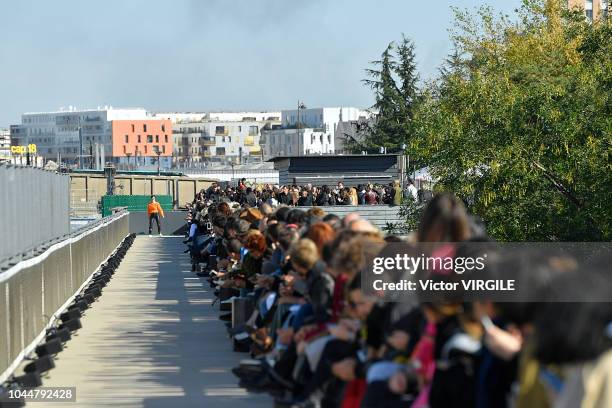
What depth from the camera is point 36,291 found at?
19.7m

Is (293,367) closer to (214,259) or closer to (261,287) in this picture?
(261,287)

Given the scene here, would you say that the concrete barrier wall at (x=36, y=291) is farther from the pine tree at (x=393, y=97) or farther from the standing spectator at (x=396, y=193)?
the pine tree at (x=393, y=97)

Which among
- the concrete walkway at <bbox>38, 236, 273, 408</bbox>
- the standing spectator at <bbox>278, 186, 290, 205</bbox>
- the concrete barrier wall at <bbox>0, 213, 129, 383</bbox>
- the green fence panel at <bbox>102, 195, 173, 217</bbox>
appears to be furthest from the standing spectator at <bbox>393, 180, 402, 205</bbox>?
the green fence panel at <bbox>102, 195, 173, 217</bbox>

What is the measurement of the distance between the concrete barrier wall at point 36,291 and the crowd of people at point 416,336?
2.58 meters

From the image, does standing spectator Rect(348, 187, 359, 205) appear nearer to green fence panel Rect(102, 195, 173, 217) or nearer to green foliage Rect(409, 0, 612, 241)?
green foliage Rect(409, 0, 612, 241)

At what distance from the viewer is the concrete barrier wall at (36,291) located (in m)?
16.2

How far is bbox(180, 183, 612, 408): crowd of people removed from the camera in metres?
6.38

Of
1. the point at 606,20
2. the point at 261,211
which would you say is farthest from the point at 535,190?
the point at 261,211

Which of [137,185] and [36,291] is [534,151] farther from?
[137,185]

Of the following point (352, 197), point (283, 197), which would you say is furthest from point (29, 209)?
point (352, 197)

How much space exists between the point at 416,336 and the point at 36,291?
36.3ft

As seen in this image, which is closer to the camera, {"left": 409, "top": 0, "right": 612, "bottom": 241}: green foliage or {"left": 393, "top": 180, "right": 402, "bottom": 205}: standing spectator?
{"left": 409, "top": 0, "right": 612, "bottom": 241}: green foliage

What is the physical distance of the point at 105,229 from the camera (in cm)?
4234

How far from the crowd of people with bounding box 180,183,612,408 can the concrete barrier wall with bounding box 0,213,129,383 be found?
2578mm
